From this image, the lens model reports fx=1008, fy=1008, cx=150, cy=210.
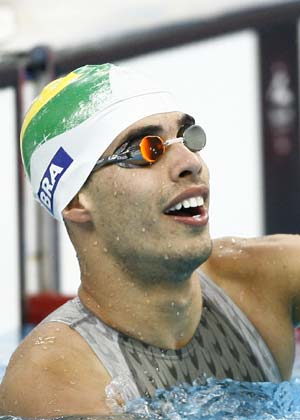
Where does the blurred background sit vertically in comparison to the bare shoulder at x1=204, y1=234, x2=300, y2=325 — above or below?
above

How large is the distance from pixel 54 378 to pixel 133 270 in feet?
0.79

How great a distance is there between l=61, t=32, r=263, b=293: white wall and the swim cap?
9.68ft

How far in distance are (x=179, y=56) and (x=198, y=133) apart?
3362mm

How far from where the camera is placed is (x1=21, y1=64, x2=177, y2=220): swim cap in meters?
1.80

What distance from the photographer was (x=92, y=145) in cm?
180

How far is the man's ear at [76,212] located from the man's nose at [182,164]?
18 centimetres

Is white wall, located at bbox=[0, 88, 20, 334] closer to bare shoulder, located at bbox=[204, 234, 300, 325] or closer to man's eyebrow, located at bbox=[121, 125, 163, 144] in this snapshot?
bare shoulder, located at bbox=[204, 234, 300, 325]

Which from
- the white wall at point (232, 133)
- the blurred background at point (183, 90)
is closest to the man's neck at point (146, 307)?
the blurred background at point (183, 90)

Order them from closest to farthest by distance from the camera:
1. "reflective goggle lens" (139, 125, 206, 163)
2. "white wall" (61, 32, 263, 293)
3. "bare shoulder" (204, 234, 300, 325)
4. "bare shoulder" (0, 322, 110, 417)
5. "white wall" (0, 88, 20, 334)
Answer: "bare shoulder" (0, 322, 110, 417) → "reflective goggle lens" (139, 125, 206, 163) → "bare shoulder" (204, 234, 300, 325) → "white wall" (0, 88, 20, 334) → "white wall" (61, 32, 263, 293)

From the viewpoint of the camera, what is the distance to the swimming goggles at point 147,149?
1.73m

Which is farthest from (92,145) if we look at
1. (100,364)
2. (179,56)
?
(179,56)

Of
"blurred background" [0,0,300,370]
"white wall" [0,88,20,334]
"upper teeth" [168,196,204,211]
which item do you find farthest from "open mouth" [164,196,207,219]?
"white wall" [0,88,20,334]

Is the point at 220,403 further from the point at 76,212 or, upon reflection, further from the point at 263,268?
the point at 76,212

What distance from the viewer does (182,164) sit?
67.9 inches
